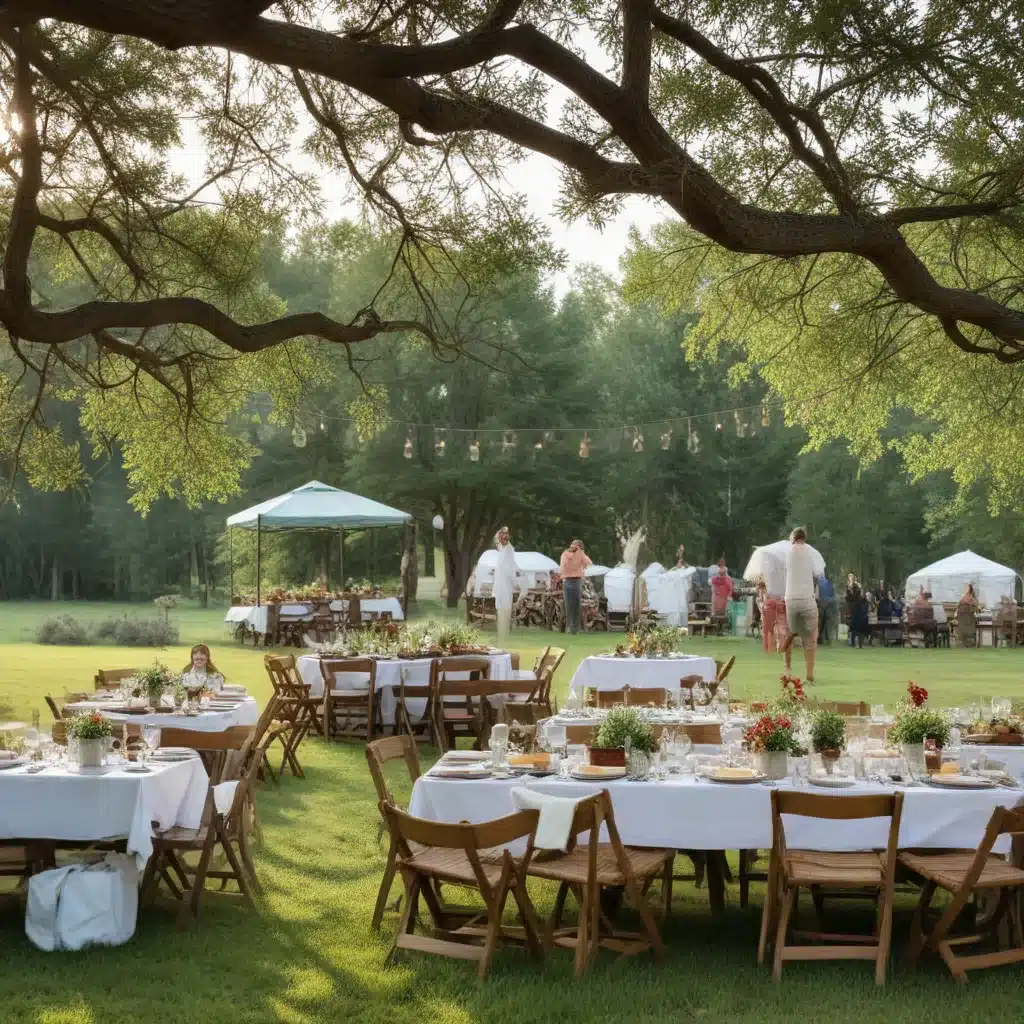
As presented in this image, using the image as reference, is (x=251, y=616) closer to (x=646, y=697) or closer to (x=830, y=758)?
(x=646, y=697)

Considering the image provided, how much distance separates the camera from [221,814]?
7.61m

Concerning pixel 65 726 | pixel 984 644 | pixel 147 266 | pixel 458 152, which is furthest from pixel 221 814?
pixel 984 644

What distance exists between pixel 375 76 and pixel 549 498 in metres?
39.8

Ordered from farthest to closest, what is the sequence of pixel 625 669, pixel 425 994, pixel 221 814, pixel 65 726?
1. pixel 625 669
2. pixel 65 726
3. pixel 221 814
4. pixel 425 994

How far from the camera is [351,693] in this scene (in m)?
14.7

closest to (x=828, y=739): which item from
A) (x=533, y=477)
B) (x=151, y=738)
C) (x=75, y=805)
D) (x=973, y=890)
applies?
(x=973, y=890)

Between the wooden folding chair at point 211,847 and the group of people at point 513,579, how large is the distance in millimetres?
14214

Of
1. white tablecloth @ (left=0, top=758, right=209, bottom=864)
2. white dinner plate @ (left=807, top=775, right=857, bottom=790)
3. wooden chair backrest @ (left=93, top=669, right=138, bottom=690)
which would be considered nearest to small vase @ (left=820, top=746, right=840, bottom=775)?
white dinner plate @ (left=807, top=775, right=857, bottom=790)

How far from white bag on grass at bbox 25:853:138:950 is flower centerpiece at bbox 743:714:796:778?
126 inches

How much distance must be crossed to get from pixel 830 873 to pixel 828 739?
86cm

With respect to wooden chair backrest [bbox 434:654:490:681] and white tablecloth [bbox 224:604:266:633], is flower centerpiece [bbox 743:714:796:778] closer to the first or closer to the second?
wooden chair backrest [bbox 434:654:490:681]

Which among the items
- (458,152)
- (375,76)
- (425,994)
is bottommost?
(425,994)

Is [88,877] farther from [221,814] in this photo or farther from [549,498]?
[549,498]

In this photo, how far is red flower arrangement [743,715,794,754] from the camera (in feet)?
23.1
